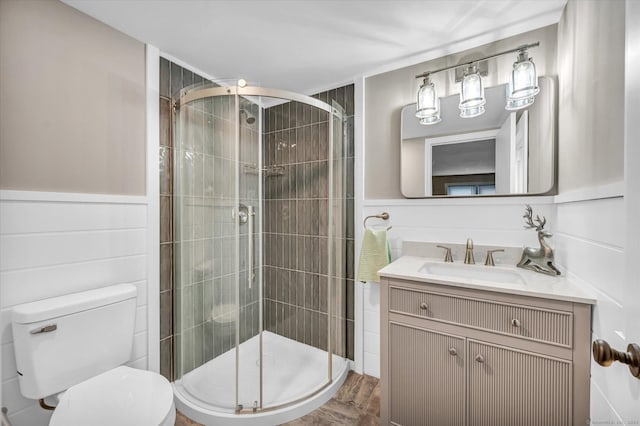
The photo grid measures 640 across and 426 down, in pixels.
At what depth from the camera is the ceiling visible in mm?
1460

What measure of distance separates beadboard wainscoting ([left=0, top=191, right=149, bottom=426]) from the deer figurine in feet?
7.19

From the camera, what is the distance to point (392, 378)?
1.53m

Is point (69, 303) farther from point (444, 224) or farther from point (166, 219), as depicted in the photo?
point (444, 224)

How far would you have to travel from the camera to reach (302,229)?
2072 millimetres

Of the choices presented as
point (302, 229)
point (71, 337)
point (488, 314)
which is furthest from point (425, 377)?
point (71, 337)

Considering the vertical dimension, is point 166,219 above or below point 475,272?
above

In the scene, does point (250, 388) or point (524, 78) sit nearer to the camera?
point (524, 78)

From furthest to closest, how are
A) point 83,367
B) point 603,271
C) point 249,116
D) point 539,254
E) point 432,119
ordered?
point 432,119
point 249,116
point 539,254
point 83,367
point 603,271

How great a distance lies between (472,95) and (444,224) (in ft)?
2.56

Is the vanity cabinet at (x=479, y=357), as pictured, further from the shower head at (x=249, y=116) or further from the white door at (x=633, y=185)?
the shower head at (x=249, y=116)

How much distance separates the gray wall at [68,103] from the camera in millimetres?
1261

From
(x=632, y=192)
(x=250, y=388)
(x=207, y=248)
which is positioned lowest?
(x=250, y=388)

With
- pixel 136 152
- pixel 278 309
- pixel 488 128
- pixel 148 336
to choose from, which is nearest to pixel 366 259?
pixel 278 309

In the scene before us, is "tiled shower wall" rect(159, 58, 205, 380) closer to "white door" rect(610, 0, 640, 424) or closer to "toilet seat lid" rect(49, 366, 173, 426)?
"toilet seat lid" rect(49, 366, 173, 426)
